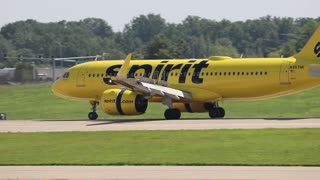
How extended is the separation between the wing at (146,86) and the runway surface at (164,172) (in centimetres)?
2031

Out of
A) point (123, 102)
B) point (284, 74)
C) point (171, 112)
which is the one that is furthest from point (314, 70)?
point (123, 102)

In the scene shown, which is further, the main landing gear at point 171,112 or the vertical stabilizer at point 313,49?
the main landing gear at point 171,112

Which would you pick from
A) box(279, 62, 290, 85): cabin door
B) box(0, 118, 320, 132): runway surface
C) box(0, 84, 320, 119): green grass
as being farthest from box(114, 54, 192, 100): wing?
box(0, 84, 320, 119): green grass

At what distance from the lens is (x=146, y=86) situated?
5162 cm

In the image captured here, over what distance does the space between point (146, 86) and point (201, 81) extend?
3656 millimetres

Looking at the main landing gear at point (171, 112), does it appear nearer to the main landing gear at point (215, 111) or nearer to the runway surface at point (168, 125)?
the main landing gear at point (215, 111)

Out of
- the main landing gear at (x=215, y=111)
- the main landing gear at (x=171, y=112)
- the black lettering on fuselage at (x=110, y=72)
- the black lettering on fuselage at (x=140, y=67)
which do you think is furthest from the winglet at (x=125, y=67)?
the main landing gear at (x=215, y=111)

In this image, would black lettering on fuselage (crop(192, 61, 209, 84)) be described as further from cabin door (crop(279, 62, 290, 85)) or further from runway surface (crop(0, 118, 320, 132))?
runway surface (crop(0, 118, 320, 132))

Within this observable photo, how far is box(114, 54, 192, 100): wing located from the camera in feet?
167

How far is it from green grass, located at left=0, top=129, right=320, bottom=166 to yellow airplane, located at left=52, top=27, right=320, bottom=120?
10369 millimetres

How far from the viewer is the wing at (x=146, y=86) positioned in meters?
50.9

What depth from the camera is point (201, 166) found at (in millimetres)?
29781

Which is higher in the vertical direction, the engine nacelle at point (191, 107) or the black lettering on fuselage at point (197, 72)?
the black lettering on fuselage at point (197, 72)

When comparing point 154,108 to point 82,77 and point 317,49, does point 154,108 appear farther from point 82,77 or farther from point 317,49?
point 317,49
